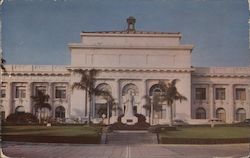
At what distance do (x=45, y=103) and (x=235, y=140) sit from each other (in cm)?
346

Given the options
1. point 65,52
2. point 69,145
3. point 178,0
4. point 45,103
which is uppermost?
point 178,0

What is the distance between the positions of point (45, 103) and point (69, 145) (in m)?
1.32

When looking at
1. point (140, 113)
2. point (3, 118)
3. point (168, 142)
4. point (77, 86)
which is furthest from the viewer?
point (140, 113)

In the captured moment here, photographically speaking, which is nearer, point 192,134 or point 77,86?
point 192,134

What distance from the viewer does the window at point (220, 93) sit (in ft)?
37.3

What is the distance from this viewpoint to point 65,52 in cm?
916

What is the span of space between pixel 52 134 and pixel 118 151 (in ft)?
3.96

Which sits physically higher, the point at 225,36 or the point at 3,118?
the point at 225,36

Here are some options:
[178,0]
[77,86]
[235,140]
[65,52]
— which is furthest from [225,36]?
[77,86]

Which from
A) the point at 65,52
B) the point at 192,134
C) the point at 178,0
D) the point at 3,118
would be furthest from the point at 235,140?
the point at 3,118

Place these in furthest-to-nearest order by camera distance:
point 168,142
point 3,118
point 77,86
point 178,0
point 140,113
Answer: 1. point 140,113
2. point 77,86
3. point 168,142
4. point 3,118
5. point 178,0

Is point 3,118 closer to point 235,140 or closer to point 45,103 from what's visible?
point 45,103

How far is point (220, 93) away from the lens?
40.2 feet

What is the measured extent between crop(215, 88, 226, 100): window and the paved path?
7.79 ft
